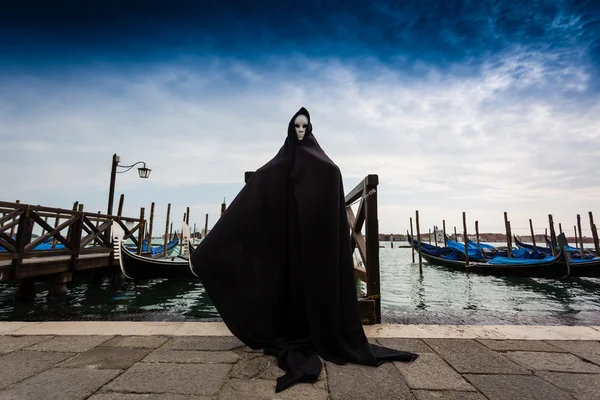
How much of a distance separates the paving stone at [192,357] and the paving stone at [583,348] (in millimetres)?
2514

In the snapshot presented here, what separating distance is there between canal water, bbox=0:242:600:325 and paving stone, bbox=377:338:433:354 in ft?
12.0

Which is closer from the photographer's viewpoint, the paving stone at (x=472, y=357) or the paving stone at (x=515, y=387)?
the paving stone at (x=515, y=387)

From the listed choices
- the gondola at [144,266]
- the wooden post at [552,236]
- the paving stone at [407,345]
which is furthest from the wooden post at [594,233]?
the gondola at [144,266]

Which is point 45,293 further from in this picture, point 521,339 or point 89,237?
point 521,339

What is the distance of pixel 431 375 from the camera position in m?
1.82

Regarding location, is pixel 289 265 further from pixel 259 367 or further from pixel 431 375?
pixel 431 375

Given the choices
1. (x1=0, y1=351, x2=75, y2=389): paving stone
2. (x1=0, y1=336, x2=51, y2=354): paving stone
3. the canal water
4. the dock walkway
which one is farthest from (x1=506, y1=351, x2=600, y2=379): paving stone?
the canal water

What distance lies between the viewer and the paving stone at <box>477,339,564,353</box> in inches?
89.7

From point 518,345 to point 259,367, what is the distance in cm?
208

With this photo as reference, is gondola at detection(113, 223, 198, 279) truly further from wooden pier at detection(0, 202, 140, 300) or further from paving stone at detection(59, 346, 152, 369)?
paving stone at detection(59, 346, 152, 369)

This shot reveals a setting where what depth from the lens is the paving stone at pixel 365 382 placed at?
62.6 inches

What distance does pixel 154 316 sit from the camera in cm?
625

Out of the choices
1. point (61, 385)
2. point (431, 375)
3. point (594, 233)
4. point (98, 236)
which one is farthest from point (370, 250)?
point (594, 233)

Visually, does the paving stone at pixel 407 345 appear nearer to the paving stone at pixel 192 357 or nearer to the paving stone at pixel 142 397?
the paving stone at pixel 192 357
